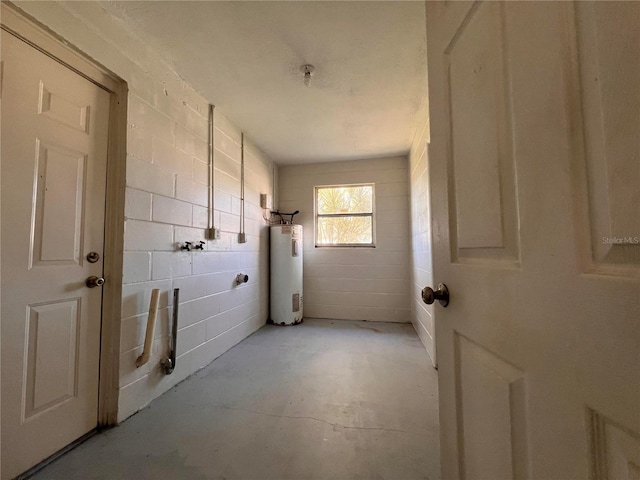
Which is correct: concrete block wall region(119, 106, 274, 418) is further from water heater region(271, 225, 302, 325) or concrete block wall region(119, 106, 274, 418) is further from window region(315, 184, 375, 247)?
window region(315, 184, 375, 247)

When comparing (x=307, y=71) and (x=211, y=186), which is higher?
(x=307, y=71)

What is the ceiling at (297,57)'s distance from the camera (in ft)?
5.11

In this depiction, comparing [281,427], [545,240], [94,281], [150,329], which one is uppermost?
[545,240]

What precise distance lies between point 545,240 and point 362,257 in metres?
3.59

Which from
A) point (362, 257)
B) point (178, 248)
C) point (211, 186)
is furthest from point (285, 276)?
point (178, 248)

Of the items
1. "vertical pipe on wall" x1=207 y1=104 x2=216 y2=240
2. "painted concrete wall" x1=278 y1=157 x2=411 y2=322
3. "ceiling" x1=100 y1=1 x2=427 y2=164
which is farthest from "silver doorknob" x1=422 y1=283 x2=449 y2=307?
"painted concrete wall" x1=278 y1=157 x2=411 y2=322

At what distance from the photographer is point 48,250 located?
1331 mm

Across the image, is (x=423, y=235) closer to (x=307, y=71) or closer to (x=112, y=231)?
(x=307, y=71)

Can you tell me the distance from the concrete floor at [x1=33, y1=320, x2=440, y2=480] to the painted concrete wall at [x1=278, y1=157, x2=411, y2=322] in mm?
1424

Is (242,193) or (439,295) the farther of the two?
(242,193)

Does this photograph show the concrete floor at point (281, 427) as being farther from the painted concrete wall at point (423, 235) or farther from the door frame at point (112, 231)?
the painted concrete wall at point (423, 235)

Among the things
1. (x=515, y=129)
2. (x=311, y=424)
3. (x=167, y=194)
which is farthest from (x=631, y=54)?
(x=167, y=194)

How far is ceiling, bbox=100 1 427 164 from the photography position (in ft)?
5.11

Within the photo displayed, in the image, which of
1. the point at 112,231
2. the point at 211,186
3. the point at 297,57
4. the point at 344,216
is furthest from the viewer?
the point at 344,216
